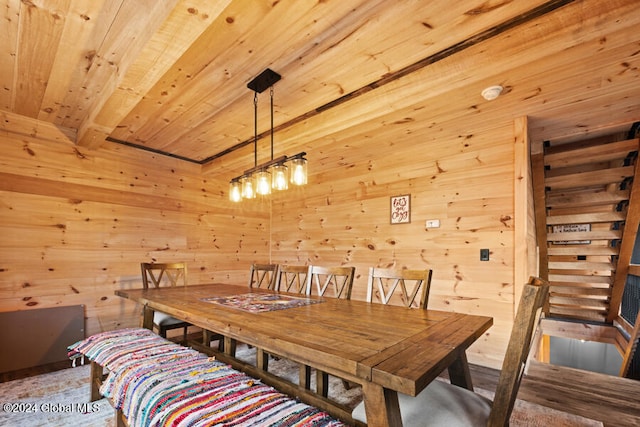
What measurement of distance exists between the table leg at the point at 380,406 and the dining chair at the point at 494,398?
184 mm

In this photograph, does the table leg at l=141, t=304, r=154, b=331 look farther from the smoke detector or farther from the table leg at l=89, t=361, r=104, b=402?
the smoke detector

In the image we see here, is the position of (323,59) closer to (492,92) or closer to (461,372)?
(492,92)

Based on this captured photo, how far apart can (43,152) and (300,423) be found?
344 cm

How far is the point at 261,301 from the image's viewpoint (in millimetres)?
2053

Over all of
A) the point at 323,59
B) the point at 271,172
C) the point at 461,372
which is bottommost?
the point at 461,372

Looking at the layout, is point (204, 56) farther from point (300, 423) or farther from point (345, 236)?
point (345, 236)

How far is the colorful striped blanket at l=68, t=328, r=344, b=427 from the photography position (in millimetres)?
1089

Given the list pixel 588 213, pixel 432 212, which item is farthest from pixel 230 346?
pixel 588 213

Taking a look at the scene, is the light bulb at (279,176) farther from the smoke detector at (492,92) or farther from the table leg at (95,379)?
the table leg at (95,379)

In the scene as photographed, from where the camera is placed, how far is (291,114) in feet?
8.81

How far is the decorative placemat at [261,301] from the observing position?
1826mm

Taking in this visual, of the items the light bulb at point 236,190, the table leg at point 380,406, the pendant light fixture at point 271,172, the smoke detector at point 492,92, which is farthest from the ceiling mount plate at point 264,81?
the table leg at point 380,406

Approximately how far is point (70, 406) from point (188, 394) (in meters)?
1.56

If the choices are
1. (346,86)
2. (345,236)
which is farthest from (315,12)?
(345,236)
